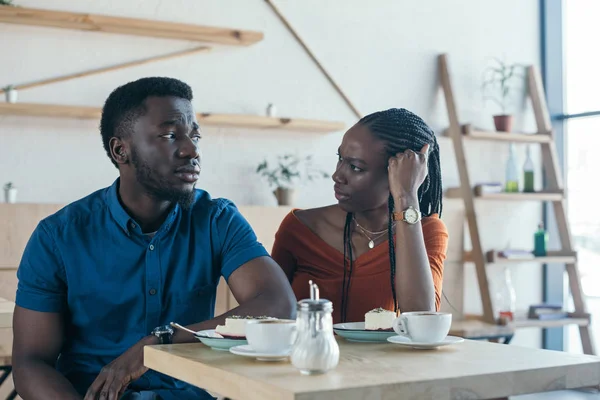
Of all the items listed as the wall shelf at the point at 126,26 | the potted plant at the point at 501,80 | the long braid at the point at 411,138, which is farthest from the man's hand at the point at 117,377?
the potted plant at the point at 501,80

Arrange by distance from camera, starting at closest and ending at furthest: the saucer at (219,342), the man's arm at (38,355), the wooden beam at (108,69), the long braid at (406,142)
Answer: the saucer at (219,342) → the man's arm at (38,355) → the long braid at (406,142) → the wooden beam at (108,69)

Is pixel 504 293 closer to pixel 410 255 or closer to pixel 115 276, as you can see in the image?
pixel 410 255

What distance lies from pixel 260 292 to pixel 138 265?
30cm

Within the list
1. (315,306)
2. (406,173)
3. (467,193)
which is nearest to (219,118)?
(467,193)

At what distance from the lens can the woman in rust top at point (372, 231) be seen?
7.09ft

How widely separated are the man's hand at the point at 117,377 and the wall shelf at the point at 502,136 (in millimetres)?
3460

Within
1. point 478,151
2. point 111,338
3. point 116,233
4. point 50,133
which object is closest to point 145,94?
point 116,233

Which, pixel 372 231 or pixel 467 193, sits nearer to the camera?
pixel 372 231

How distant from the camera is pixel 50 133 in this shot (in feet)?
12.9

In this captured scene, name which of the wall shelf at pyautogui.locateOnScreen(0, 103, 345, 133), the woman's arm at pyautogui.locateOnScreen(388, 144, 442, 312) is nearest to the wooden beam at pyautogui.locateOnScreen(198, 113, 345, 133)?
the wall shelf at pyautogui.locateOnScreen(0, 103, 345, 133)

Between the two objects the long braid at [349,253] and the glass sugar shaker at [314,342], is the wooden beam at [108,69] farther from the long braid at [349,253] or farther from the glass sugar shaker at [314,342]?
the glass sugar shaker at [314,342]

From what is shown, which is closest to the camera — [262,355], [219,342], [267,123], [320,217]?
[262,355]

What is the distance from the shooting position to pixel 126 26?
3.93 m

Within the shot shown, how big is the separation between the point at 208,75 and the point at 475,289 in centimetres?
212
